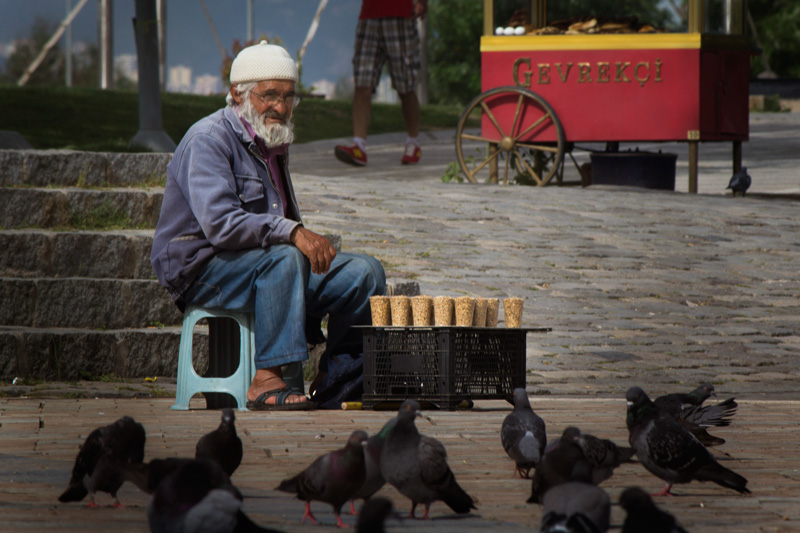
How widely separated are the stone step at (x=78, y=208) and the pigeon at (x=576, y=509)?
235 inches

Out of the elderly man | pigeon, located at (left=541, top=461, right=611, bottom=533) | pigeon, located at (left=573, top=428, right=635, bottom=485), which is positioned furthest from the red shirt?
pigeon, located at (left=541, top=461, right=611, bottom=533)

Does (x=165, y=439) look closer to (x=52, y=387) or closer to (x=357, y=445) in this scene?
(x=357, y=445)

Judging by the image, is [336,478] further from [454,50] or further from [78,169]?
[454,50]

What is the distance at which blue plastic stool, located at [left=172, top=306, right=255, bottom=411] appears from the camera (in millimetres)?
5551

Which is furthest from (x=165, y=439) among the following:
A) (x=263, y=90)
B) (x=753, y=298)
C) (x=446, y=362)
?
(x=753, y=298)

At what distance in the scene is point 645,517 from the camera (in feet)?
8.61

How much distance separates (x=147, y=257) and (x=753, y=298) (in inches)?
165

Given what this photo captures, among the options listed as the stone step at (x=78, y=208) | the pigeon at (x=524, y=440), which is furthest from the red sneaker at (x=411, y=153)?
the pigeon at (x=524, y=440)

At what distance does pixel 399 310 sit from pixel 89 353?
2.11m

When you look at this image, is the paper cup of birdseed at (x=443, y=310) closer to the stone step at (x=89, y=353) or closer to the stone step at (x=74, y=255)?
the stone step at (x=89, y=353)

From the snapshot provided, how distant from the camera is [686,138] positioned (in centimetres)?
1328

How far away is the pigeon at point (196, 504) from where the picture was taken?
8.83 ft

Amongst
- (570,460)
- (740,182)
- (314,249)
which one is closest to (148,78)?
(314,249)

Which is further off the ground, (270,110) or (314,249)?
(270,110)
